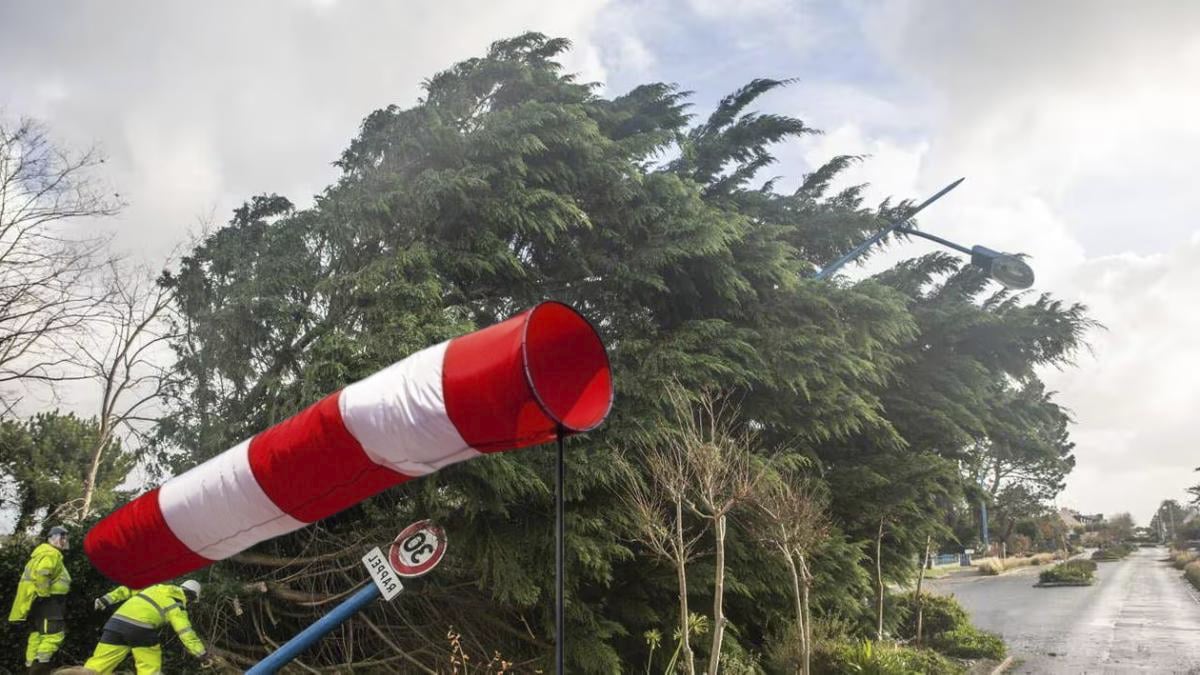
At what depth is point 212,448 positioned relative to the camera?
385 inches

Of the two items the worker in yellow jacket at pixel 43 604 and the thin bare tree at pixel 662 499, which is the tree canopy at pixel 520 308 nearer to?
the thin bare tree at pixel 662 499

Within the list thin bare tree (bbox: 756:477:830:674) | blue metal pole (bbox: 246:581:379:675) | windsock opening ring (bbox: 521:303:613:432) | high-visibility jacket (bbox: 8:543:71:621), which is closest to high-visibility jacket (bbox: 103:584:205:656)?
high-visibility jacket (bbox: 8:543:71:621)

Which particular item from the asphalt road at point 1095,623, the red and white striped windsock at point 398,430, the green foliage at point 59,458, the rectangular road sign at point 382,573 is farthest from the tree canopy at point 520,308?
the green foliage at point 59,458

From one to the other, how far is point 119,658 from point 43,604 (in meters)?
1.80

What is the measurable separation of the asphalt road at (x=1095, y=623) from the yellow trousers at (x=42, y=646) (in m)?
14.4

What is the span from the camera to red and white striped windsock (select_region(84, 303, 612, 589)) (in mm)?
2627

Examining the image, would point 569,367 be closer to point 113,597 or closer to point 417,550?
point 417,550

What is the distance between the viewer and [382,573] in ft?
13.7

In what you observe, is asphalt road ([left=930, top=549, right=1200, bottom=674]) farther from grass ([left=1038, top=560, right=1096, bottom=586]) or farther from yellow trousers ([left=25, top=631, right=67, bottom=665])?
yellow trousers ([left=25, top=631, right=67, bottom=665])

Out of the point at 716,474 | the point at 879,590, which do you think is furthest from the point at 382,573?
the point at 879,590

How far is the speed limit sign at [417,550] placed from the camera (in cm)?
415

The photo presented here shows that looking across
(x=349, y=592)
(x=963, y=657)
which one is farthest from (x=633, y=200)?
(x=963, y=657)

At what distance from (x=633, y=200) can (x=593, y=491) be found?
469cm

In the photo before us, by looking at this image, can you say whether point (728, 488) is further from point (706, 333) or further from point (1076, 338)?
point (1076, 338)
